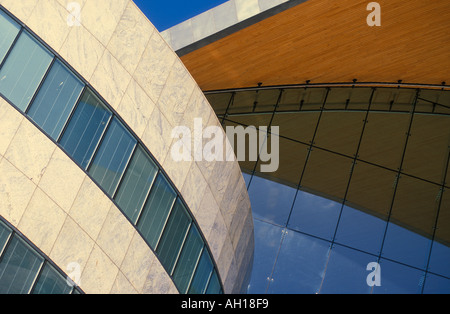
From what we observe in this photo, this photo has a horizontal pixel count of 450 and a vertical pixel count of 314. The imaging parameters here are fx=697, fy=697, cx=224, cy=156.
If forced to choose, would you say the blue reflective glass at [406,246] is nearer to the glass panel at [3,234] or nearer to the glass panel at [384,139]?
the glass panel at [384,139]

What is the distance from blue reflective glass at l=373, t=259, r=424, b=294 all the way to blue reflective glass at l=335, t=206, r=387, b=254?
71 centimetres

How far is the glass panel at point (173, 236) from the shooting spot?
16766mm

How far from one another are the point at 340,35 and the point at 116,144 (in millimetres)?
12031

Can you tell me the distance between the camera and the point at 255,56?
25.6 meters

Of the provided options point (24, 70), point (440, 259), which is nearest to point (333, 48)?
point (440, 259)

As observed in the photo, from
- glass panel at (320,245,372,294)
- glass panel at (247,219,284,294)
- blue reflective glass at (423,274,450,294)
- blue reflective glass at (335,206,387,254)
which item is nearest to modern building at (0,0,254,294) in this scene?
glass panel at (247,219,284,294)

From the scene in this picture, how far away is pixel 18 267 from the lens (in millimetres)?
13453

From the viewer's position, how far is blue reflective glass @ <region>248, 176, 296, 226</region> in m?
25.2

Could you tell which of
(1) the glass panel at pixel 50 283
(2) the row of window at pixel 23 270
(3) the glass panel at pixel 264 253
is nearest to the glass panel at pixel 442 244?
(3) the glass panel at pixel 264 253

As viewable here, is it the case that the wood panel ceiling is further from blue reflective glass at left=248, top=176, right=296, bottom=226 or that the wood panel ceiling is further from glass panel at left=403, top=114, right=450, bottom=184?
blue reflective glass at left=248, top=176, right=296, bottom=226

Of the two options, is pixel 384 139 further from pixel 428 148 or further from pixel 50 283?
pixel 50 283

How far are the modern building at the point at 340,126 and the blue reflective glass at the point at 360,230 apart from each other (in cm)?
4
